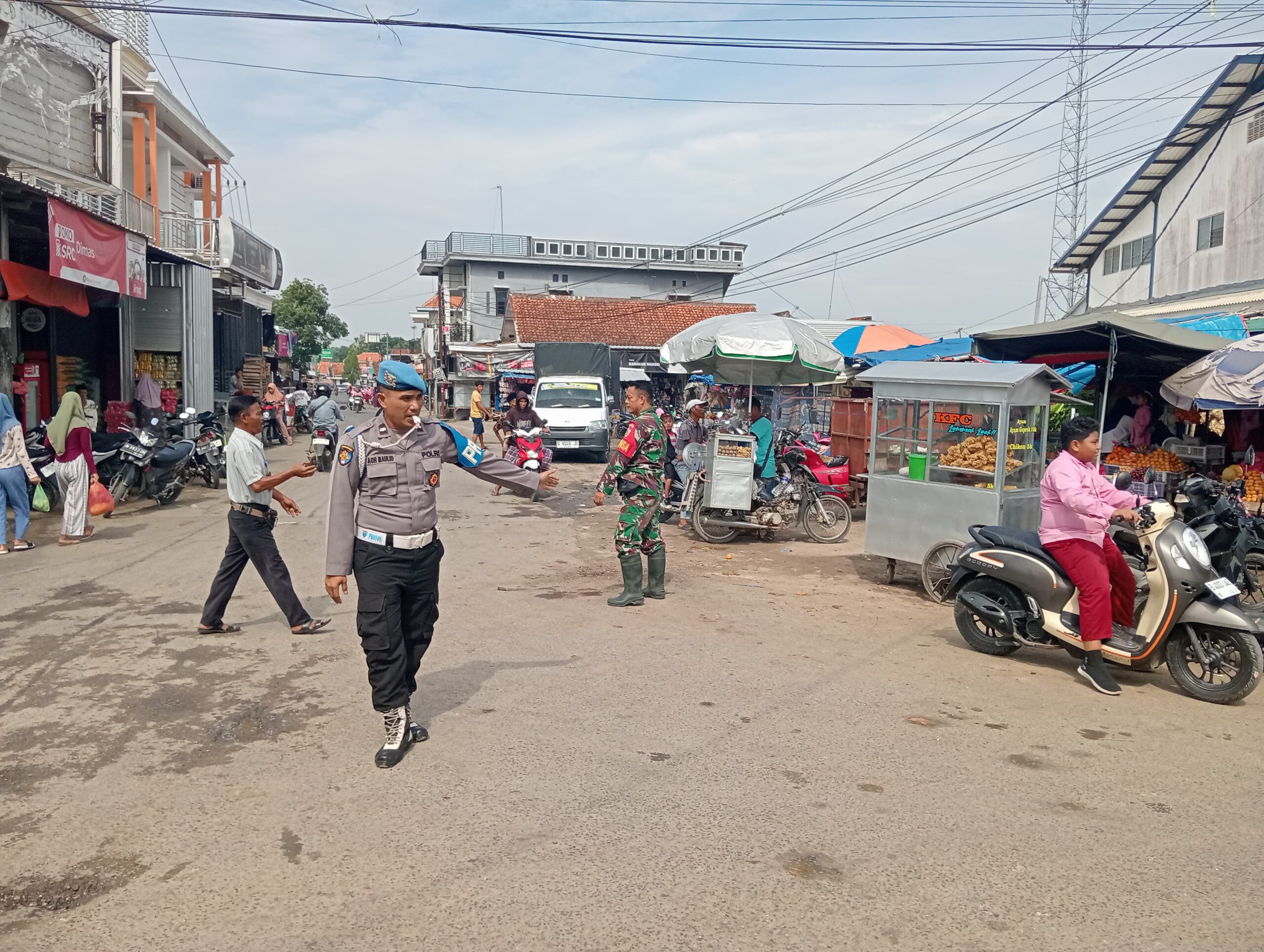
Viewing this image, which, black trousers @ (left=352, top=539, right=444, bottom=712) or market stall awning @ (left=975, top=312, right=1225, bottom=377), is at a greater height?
market stall awning @ (left=975, top=312, right=1225, bottom=377)

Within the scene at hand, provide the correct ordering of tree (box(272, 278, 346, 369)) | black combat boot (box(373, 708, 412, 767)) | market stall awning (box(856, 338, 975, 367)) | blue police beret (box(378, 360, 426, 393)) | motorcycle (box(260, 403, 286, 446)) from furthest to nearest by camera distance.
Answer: tree (box(272, 278, 346, 369)), motorcycle (box(260, 403, 286, 446)), market stall awning (box(856, 338, 975, 367)), blue police beret (box(378, 360, 426, 393)), black combat boot (box(373, 708, 412, 767))

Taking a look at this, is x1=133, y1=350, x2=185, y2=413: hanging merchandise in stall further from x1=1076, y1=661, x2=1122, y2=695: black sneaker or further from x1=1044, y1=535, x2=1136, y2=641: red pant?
x1=1076, y1=661, x2=1122, y2=695: black sneaker

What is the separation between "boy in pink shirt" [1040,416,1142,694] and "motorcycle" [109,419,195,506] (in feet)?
38.7

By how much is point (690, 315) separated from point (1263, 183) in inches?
1137

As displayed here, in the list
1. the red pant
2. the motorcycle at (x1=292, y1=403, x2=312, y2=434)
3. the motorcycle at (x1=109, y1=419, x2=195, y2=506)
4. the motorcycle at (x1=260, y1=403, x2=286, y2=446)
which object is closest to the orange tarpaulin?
the motorcycle at (x1=109, y1=419, x2=195, y2=506)

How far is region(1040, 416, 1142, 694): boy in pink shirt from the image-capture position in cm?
590

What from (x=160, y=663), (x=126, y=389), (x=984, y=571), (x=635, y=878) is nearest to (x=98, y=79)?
(x=126, y=389)

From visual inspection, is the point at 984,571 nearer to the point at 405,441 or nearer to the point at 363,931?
the point at 405,441

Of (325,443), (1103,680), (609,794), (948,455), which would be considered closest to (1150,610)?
(1103,680)

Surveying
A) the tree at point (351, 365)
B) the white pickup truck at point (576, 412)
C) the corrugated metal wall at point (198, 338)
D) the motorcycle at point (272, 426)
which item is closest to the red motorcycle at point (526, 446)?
the white pickup truck at point (576, 412)

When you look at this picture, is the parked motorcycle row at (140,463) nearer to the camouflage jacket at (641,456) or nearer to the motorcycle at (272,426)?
the camouflage jacket at (641,456)

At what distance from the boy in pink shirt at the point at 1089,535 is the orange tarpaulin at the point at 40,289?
11789mm

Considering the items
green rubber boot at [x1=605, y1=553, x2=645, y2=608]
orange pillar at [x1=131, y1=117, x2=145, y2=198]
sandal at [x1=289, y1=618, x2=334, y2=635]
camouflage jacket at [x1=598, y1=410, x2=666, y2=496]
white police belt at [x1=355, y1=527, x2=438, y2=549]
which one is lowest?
sandal at [x1=289, y1=618, x2=334, y2=635]

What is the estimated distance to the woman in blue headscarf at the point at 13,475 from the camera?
950 cm
